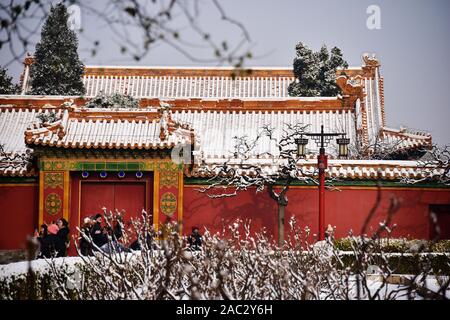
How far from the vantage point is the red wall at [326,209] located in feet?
48.0

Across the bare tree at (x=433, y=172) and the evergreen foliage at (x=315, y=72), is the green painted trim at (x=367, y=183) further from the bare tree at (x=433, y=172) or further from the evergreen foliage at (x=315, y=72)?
the evergreen foliage at (x=315, y=72)

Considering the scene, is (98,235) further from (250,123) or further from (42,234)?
(250,123)

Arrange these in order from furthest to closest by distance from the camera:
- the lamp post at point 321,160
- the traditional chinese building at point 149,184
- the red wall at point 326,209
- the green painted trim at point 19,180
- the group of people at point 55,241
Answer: the green painted trim at point 19,180, the red wall at point 326,209, the traditional chinese building at point 149,184, the lamp post at point 321,160, the group of people at point 55,241

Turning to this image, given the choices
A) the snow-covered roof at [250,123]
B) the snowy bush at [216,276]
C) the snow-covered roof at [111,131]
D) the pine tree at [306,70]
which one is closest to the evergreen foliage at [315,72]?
the pine tree at [306,70]

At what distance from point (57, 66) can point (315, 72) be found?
21.8 ft

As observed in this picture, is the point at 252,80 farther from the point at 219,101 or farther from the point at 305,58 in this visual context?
the point at 219,101

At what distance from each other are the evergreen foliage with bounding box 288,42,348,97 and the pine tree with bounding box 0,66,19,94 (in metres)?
7.63

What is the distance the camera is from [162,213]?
14.5 metres

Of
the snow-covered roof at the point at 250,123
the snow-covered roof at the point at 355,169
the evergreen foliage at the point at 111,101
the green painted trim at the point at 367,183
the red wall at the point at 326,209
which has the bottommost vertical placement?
the red wall at the point at 326,209

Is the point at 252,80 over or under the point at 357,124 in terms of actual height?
over

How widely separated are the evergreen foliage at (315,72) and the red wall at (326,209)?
726 cm

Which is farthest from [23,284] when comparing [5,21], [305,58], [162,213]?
[305,58]

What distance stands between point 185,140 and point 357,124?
5.49m

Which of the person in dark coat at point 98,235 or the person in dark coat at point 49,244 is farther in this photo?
the person in dark coat at point 49,244
